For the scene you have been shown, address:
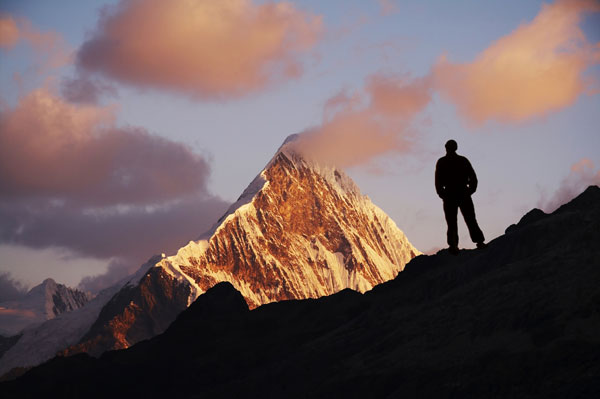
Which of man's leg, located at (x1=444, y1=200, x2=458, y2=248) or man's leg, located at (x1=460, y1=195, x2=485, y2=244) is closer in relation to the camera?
man's leg, located at (x1=460, y1=195, x2=485, y2=244)

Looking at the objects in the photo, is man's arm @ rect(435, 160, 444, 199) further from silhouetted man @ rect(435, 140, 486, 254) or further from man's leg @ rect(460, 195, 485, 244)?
man's leg @ rect(460, 195, 485, 244)

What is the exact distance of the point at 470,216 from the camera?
28.9 m

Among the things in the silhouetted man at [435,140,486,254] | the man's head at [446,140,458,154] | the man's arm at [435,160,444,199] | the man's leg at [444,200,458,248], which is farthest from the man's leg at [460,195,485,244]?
the man's head at [446,140,458,154]

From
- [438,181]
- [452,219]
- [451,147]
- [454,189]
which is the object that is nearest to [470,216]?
[452,219]

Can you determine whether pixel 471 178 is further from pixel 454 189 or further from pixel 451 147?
pixel 451 147

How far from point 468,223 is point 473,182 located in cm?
115

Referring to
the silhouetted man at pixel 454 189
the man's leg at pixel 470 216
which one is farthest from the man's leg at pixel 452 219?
the man's leg at pixel 470 216

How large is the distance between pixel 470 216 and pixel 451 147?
189 centimetres

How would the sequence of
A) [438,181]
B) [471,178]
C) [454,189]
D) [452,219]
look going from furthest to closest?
[454,189], [452,219], [438,181], [471,178]

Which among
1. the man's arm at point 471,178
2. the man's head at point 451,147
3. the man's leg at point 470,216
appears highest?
the man's head at point 451,147

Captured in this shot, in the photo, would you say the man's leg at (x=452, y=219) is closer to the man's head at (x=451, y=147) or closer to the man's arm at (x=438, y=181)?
the man's arm at (x=438, y=181)

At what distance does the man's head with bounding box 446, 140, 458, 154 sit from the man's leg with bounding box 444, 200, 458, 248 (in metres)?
1.34

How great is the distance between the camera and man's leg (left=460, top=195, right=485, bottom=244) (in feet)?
94.3

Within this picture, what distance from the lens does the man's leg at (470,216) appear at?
28750 millimetres
